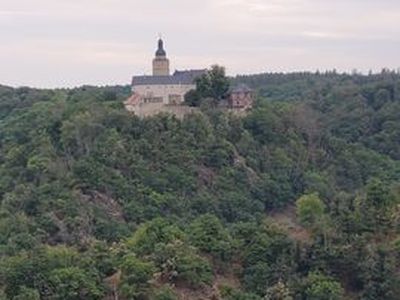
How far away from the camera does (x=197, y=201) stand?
6088 cm

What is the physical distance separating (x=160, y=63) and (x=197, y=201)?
49.5 ft

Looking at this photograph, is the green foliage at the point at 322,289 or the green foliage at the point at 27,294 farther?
the green foliage at the point at 322,289

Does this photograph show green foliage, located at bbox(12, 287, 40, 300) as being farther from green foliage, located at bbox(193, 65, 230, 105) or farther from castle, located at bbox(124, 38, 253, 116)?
green foliage, located at bbox(193, 65, 230, 105)

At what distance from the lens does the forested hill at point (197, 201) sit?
134 ft

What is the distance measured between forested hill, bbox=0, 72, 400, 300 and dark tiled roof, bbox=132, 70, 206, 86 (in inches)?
97.1

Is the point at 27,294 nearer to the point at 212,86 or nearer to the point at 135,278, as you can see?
the point at 135,278

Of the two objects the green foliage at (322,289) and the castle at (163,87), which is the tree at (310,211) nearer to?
the green foliage at (322,289)

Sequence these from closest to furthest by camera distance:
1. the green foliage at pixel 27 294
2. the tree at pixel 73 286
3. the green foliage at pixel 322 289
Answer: the green foliage at pixel 27 294 < the tree at pixel 73 286 < the green foliage at pixel 322 289

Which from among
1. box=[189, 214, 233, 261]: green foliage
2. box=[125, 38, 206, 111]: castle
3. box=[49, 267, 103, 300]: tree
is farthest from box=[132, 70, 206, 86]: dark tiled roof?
box=[49, 267, 103, 300]: tree

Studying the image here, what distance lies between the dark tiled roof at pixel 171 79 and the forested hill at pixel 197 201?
8.09 feet

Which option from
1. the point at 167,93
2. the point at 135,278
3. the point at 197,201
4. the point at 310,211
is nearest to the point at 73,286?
the point at 135,278

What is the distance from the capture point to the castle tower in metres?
71.8

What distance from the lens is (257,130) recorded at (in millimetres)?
68875

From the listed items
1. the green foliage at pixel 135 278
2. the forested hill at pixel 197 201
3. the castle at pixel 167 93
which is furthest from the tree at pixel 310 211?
the castle at pixel 167 93
